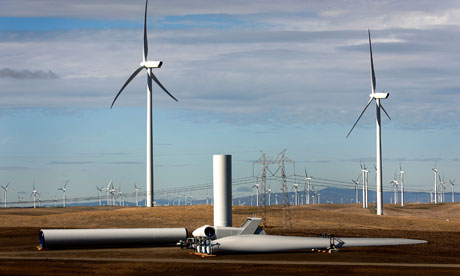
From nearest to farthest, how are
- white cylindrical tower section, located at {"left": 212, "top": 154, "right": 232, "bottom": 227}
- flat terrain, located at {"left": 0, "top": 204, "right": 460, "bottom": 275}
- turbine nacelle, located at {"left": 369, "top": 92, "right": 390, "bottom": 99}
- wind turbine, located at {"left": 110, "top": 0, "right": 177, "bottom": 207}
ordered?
flat terrain, located at {"left": 0, "top": 204, "right": 460, "bottom": 275} < white cylindrical tower section, located at {"left": 212, "top": 154, "right": 232, "bottom": 227} < wind turbine, located at {"left": 110, "top": 0, "right": 177, "bottom": 207} < turbine nacelle, located at {"left": 369, "top": 92, "right": 390, "bottom": 99}

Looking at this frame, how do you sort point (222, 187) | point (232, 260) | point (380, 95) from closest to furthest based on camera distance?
point (232, 260) < point (222, 187) < point (380, 95)

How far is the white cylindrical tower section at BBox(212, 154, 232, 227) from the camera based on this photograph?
243 feet

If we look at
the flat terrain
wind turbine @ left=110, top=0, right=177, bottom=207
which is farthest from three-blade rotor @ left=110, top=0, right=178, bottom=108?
the flat terrain

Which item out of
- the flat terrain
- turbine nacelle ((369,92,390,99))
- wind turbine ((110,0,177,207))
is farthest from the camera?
turbine nacelle ((369,92,390,99))

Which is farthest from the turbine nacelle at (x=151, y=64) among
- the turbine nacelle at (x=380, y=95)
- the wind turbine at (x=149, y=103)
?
the turbine nacelle at (x=380, y=95)

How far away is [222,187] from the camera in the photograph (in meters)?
74.5

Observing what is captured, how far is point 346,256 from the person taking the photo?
2474 inches

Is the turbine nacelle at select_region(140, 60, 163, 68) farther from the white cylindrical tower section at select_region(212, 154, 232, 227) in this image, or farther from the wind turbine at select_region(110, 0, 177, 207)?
the white cylindrical tower section at select_region(212, 154, 232, 227)

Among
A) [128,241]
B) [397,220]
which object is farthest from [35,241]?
[397,220]

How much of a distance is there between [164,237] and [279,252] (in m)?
11.5

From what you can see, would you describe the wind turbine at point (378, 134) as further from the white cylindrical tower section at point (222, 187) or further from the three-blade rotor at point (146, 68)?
the white cylindrical tower section at point (222, 187)

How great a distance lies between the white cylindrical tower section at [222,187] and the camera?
74125 mm

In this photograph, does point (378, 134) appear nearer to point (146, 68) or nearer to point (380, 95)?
point (380, 95)

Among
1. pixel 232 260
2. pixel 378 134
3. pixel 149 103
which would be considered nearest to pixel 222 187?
pixel 232 260
